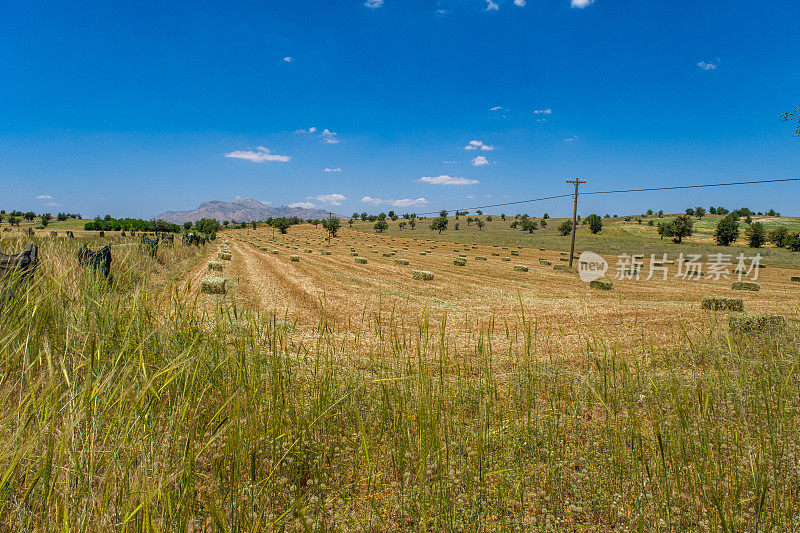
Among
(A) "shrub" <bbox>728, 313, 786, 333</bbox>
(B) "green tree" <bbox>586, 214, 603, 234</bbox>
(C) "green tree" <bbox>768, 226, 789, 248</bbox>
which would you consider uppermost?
(B) "green tree" <bbox>586, 214, 603, 234</bbox>

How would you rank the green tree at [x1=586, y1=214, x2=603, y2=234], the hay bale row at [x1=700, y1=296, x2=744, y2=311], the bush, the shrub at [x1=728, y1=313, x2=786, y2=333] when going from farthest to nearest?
the green tree at [x1=586, y1=214, x2=603, y2=234] → the bush → the hay bale row at [x1=700, y1=296, x2=744, y2=311] → the shrub at [x1=728, y1=313, x2=786, y2=333]

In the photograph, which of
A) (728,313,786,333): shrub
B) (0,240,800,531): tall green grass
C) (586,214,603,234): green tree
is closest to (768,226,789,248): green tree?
(586,214,603,234): green tree

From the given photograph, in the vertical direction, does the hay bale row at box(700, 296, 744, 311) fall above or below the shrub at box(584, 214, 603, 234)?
below

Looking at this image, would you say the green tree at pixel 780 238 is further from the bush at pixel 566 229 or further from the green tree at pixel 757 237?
the bush at pixel 566 229

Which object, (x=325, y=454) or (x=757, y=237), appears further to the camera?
(x=757, y=237)


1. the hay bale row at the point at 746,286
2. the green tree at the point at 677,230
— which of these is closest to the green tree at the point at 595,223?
the green tree at the point at 677,230

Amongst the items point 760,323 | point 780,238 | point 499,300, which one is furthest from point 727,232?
point 760,323

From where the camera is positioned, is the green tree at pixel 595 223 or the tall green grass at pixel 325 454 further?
the green tree at pixel 595 223

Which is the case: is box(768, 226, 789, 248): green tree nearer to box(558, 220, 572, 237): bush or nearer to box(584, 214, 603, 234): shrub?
box(584, 214, 603, 234): shrub

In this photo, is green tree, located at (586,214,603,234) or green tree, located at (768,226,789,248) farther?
green tree, located at (586,214,603,234)

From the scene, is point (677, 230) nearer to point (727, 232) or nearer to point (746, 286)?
point (727, 232)

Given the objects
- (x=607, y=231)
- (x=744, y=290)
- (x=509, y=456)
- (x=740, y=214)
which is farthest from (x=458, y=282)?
(x=740, y=214)

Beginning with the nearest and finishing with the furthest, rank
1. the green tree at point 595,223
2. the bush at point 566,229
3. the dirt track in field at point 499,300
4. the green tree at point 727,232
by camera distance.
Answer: the dirt track in field at point 499,300 < the green tree at point 727,232 < the bush at point 566,229 < the green tree at point 595,223

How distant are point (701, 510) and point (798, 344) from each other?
6.06 m
